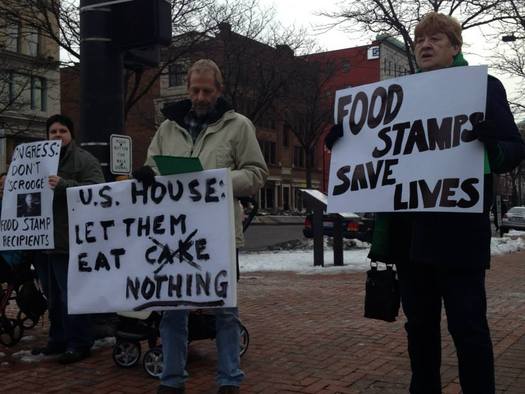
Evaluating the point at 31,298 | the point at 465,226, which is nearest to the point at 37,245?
the point at 31,298

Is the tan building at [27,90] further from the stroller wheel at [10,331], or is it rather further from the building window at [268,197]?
the building window at [268,197]

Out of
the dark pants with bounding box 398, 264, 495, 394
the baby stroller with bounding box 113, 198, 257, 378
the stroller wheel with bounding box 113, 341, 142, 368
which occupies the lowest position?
the stroller wheel with bounding box 113, 341, 142, 368

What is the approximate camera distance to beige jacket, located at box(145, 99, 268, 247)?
3.78m

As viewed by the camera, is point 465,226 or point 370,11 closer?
point 465,226

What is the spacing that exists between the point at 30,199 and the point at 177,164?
84.3 inches

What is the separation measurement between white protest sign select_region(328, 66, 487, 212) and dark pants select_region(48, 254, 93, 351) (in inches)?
101

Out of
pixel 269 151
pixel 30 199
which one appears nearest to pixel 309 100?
pixel 269 151

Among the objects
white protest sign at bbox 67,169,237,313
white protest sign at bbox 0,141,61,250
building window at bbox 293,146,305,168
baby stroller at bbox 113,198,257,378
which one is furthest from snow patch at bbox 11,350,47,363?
building window at bbox 293,146,305,168

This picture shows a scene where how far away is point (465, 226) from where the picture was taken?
3.02 meters

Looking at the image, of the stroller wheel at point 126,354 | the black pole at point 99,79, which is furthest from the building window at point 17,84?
the stroller wheel at point 126,354

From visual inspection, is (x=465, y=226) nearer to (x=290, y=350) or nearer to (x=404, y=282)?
(x=404, y=282)

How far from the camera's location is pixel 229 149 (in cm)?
381

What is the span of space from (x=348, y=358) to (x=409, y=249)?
80.3 inches

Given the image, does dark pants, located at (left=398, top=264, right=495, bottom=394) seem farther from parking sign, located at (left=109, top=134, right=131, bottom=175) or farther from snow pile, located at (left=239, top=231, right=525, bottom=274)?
snow pile, located at (left=239, top=231, right=525, bottom=274)
